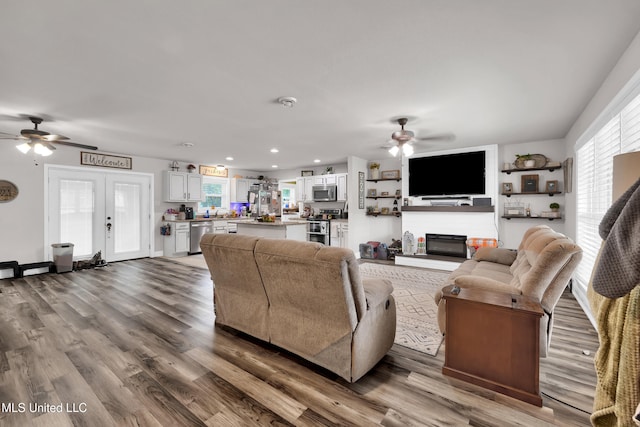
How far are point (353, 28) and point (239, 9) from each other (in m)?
0.73

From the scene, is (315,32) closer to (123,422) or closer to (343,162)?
(123,422)

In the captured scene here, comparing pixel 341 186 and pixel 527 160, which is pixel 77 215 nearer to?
pixel 341 186

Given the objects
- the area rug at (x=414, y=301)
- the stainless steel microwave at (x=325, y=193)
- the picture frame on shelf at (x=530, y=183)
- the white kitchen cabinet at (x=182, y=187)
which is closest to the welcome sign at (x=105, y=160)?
the white kitchen cabinet at (x=182, y=187)

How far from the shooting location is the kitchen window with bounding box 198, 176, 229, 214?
8047 mm

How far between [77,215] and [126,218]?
88cm

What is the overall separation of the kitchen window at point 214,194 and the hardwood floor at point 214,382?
16.7ft

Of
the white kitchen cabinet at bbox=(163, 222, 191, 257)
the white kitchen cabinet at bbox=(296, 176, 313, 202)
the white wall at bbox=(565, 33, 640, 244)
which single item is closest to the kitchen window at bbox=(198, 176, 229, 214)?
the white kitchen cabinet at bbox=(163, 222, 191, 257)

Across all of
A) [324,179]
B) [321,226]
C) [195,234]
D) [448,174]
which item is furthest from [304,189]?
[448,174]

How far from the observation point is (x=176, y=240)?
274 inches

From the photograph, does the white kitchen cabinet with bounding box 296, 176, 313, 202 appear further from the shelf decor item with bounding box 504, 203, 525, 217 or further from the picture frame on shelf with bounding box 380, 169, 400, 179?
the shelf decor item with bounding box 504, 203, 525, 217

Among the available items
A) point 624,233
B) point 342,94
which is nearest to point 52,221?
point 342,94

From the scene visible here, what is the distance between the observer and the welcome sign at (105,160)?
5750mm

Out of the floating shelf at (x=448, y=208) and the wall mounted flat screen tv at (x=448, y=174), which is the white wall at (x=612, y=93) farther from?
the wall mounted flat screen tv at (x=448, y=174)

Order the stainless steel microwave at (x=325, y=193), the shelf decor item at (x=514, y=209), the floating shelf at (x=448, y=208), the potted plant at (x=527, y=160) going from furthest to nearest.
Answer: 1. the stainless steel microwave at (x=325, y=193)
2. the floating shelf at (x=448, y=208)
3. the shelf decor item at (x=514, y=209)
4. the potted plant at (x=527, y=160)
